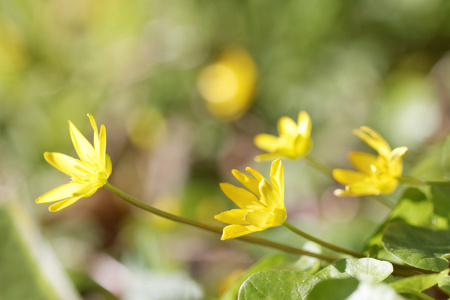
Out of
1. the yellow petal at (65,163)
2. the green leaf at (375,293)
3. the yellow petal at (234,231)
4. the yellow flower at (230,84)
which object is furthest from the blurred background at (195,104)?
the green leaf at (375,293)

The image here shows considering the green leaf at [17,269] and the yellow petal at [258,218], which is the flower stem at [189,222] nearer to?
the yellow petal at [258,218]

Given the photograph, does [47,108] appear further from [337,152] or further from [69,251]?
[337,152]

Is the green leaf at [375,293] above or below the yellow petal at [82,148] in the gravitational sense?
below

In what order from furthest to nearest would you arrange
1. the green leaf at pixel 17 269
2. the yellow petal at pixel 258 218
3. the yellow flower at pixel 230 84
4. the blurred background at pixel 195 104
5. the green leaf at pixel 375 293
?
the yellow flower at pixel 230 84 → the blurred background at pixel 195 104 → the green leaf at pixel 17 269 → the yellow petal at pixel 258 218 → the green leaf at pixel 375 293

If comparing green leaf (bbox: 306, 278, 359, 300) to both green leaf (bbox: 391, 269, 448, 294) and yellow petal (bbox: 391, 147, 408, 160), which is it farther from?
yellow petal (bbox: 391, 147, 408, 160)

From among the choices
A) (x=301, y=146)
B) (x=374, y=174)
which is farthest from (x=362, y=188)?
(x=301, y=146)

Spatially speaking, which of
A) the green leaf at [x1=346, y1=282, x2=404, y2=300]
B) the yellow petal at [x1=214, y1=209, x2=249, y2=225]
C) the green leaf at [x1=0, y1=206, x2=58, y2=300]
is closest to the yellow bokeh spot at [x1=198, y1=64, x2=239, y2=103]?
the green leaf at [x1=0, y1=206, x2=58, y2=300]
